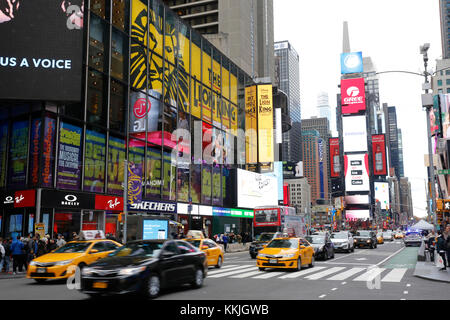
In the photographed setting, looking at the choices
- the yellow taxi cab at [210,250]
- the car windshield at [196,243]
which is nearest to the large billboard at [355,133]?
the yellow taxi cab at [210,250]

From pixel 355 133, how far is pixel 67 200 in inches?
4614

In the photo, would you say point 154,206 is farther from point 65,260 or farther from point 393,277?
point 393,277

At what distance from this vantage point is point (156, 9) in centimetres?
4141

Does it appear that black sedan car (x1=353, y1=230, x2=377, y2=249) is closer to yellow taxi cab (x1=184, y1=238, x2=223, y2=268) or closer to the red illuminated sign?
the red illuminated sign

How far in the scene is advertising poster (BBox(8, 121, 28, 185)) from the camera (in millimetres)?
28422

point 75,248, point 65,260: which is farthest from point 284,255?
point 65,260

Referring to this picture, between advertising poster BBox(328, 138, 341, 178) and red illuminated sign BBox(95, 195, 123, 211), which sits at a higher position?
advertising poster BBox(328, 138, 341, 178)

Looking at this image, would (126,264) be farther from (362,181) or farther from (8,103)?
(362,181)

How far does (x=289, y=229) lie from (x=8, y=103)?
23.6 m

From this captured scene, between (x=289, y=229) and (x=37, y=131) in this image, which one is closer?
(x=37, y=131)

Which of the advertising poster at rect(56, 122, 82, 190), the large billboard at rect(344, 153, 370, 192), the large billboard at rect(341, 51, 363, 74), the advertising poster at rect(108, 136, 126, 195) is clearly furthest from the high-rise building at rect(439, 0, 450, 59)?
the advertising poster at rect(56, 122, 82, 190)

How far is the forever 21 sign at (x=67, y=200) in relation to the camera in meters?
27.6

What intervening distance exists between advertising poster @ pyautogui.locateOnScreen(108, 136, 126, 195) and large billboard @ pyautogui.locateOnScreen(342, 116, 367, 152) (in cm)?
11049
